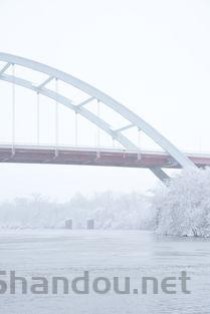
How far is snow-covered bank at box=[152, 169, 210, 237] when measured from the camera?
39.8m

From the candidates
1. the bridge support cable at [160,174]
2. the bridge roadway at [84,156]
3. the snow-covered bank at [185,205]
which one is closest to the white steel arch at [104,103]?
the bridge support cable at [160,174]

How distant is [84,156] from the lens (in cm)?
4856

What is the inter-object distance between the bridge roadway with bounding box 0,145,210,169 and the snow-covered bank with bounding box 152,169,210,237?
593 centimetres

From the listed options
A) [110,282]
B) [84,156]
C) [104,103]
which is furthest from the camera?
[104,103]

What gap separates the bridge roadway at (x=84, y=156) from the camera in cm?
4662

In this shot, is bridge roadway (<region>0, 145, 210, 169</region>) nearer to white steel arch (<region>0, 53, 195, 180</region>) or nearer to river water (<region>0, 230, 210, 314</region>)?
white steel arch (<region>0, 53, 195, 180</region>)

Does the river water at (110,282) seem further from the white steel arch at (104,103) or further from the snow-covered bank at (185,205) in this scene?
the white steel arch at (104,103)

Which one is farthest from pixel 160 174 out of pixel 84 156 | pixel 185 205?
pixel 185 205

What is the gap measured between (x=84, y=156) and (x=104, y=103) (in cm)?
481

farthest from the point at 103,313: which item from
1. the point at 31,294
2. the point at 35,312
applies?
the point at 31,294

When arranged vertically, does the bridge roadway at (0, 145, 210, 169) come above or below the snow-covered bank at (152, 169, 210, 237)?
above

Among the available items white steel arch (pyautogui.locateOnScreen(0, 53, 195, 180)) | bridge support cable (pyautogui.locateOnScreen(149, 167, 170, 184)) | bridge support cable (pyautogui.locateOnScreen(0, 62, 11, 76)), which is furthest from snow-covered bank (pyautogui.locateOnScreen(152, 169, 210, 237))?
bridge support cable (pyautogui.locateOnScreen(0, 62, 11, 76))

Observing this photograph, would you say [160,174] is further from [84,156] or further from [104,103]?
[104,103]

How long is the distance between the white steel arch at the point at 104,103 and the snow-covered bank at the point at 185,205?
216 inches
